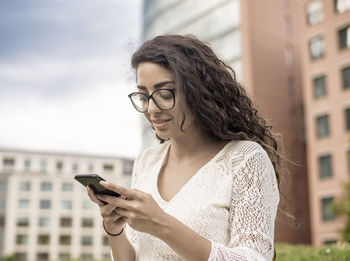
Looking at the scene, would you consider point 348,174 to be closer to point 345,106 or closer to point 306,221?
point 345,106

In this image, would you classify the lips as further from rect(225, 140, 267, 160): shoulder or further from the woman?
rect(225, 140, 267, 160): shoulder

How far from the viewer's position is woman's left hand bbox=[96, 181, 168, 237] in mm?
1955

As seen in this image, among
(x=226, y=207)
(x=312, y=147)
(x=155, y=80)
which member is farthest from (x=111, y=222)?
(x=312, y=147)

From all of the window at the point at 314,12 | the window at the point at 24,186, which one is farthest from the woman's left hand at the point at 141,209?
the window at the point at 24,186

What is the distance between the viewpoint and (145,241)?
8.25 feet

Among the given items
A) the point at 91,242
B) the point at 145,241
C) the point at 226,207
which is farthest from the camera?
the point at 91,242

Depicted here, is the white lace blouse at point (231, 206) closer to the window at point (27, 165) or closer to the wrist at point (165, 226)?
the wrist at point (165, 226)

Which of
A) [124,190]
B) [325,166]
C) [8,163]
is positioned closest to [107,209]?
[124,190]

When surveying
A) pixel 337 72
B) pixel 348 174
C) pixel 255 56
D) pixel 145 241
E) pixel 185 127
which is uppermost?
pixel 255 56

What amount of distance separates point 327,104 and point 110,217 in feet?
101

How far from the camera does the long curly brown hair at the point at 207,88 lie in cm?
239

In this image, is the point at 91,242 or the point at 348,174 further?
the point at 91,242

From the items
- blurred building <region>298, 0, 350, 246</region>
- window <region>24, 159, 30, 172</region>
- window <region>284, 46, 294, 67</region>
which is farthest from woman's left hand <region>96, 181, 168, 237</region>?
window <region>24, 159, 30, 172</region>

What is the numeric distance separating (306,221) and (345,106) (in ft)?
38.6
